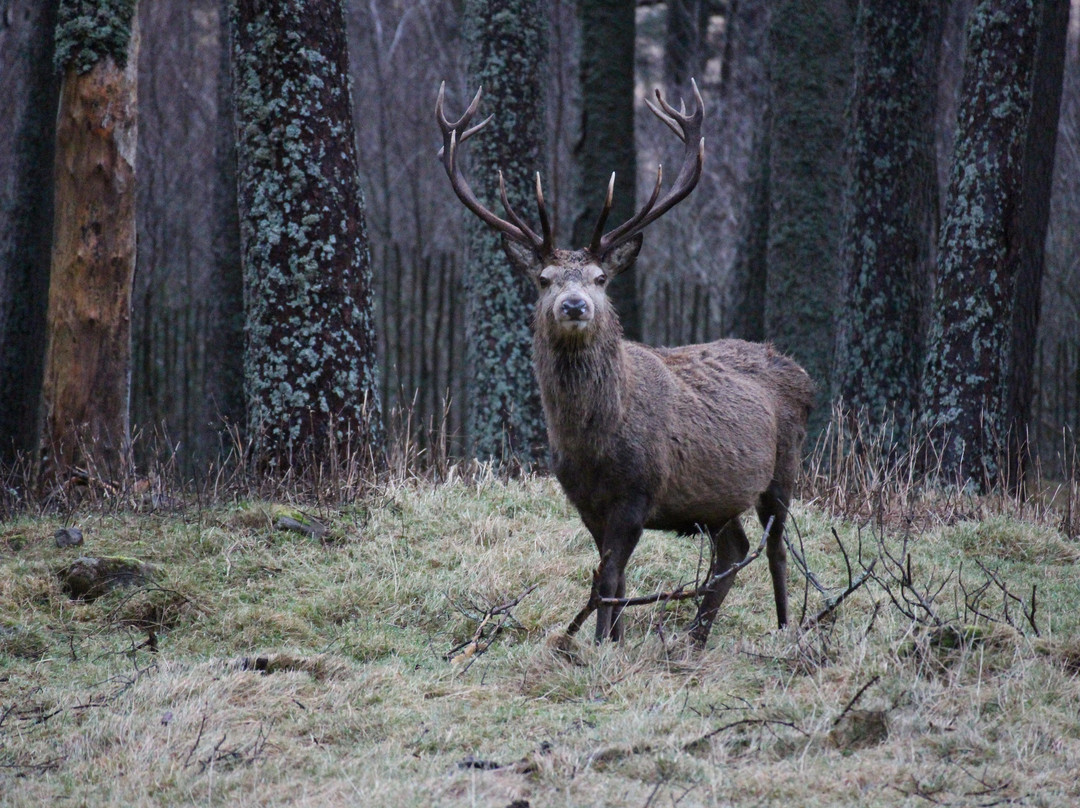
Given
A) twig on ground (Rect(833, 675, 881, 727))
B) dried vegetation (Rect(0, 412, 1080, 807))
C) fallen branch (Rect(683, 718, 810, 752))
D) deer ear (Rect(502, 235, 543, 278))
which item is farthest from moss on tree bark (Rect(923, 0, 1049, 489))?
fallen branch (Rect(683, 718, 810, 752))

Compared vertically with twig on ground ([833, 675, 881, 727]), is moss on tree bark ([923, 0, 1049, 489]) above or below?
above

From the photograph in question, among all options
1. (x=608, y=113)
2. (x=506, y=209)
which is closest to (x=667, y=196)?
Answer: (x=506, y=209)

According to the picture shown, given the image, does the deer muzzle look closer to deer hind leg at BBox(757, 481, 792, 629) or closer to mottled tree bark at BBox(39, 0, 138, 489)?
deer hind leg at BBox(757, 481, 792, 629)

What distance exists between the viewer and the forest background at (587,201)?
36.4 ft

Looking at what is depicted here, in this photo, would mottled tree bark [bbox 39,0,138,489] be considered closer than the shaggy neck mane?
No

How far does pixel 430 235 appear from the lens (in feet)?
70.5

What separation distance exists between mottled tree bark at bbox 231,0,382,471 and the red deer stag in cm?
183

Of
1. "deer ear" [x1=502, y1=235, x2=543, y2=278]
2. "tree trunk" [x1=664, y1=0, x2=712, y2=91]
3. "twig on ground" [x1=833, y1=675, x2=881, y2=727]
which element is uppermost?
"tree trunk" [x1=664, y1=0, x2=712, y2=91]

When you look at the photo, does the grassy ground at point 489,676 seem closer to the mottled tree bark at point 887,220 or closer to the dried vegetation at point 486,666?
the dried vegetation at point 486,666

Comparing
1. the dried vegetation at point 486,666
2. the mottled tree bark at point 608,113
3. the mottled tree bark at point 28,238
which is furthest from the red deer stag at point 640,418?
the mottled tree bark at point 608,113

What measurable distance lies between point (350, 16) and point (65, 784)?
64.5 ft

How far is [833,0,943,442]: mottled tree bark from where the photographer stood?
36.8 ft

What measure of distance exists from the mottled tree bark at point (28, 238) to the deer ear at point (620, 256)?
7.00 meters

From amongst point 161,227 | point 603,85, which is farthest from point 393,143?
point 603,85
